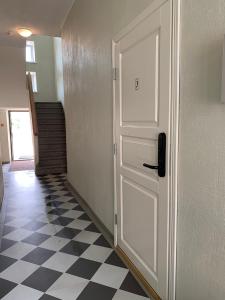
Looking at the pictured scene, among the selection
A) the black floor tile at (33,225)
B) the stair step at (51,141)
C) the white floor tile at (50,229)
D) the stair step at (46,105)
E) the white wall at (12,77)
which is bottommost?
the black floor tile at (33,225)

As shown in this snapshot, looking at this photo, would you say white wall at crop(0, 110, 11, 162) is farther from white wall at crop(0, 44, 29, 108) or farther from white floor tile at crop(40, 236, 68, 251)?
white floor tile at crop(40, 236, 68, 251)

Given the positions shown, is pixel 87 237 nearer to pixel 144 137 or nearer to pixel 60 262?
pixel 60 262

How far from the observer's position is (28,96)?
237 inches

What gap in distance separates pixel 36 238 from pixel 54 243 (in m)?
0.26

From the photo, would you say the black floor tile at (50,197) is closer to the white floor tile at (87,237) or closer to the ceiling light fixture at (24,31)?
the white floor tile at (87,237)

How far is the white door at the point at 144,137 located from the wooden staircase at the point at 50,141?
168 inches

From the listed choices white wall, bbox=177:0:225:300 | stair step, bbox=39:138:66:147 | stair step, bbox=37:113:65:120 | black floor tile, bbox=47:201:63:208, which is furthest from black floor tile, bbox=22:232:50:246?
stair step, bbox=37:113:65:120

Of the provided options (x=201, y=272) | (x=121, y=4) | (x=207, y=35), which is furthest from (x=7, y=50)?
(x=201, y=272)

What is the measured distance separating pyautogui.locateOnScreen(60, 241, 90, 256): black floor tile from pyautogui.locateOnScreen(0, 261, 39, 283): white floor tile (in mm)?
349

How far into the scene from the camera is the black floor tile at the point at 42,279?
1.80 metres

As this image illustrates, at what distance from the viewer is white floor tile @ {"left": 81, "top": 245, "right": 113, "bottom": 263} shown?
7.07 ft

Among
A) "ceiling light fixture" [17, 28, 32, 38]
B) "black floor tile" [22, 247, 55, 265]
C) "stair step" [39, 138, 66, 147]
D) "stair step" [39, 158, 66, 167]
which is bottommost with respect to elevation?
"black floor tile" [22, 247, 55, 265]

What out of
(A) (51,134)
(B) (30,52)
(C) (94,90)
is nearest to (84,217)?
(C) (94,90)

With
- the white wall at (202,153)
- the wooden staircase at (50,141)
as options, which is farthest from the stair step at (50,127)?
the white wall at (202,153)
